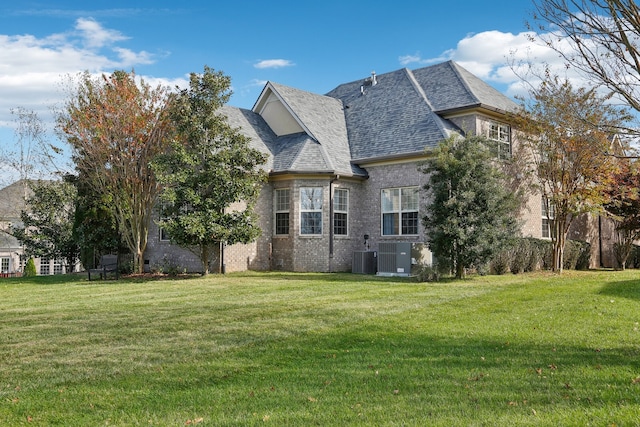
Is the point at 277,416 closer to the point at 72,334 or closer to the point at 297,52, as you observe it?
the point at 72,334

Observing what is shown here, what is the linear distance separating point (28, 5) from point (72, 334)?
30.6ft

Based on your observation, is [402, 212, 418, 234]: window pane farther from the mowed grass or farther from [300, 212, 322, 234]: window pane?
the mowed grass

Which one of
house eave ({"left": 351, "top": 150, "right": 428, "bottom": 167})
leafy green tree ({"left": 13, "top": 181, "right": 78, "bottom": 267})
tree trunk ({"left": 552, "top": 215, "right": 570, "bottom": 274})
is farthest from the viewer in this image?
leafy green tree ({"left": 13, "top": 181, "right": 78, "bottom": 267})

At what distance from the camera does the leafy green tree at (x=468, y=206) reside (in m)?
16.0

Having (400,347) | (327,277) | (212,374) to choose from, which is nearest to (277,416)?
(212,374)

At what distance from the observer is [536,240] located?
69.3ft

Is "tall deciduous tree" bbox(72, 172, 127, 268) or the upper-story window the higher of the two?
the upper-story window

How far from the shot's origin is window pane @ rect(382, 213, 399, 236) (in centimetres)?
2133

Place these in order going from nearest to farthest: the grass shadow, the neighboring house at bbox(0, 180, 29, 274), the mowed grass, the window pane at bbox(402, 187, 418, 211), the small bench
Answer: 1. the mowed grass
2. the grass shadow
3. the small bench
4. the window pane at bbox(402, 187, 418, 211)
5. the neighboring house at bbox(0, 180, 29, 274)

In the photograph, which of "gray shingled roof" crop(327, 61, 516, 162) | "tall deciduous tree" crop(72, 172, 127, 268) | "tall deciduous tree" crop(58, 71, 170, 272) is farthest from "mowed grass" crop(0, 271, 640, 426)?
"tall deciduous tree" crop(72, 172, 127, 268)

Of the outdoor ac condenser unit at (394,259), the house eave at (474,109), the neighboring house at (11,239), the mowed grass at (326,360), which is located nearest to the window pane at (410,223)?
the outdoor ac condenser unit at (394,259)

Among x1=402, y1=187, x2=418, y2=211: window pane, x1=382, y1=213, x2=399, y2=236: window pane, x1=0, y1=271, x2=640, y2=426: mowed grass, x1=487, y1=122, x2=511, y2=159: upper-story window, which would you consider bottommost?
x1=0, y1=271, x2=640, y2=426: mowed grass

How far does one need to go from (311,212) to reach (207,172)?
4.82 m

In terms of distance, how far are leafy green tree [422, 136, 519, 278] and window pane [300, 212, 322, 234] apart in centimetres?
545
